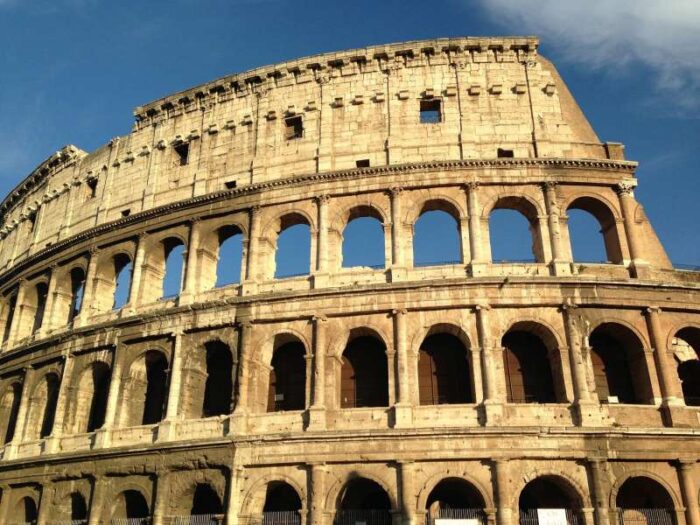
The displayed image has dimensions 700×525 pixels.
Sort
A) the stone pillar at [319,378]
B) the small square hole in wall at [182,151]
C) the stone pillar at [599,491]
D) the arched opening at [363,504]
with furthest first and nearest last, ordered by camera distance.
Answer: the small square hole in wall at [182,151]
the stone pillar at [319,378]
the arched opening at [363,504]
the stone pillar at [599,491]

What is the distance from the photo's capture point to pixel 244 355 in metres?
17.9

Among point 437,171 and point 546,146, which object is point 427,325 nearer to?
point 437,171

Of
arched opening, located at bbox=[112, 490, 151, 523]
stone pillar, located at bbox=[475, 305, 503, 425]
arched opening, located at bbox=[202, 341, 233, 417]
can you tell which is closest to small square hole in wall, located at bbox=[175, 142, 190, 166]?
arched opening, located at bbox=[202, 341, 233, 417]

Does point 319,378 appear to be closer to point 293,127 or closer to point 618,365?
point 618,365

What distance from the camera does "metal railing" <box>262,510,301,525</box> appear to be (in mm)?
16109

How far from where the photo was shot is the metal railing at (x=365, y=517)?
Answer: 16.0 m

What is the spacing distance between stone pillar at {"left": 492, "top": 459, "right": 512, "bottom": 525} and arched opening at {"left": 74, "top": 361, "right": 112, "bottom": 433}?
12.4 metres

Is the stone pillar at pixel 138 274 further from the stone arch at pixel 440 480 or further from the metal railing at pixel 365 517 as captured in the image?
the stone arch at pixel 440 480

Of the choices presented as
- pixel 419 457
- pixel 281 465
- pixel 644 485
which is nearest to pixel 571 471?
pixel 644 485

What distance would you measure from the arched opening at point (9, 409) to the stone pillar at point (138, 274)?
6.24 metres

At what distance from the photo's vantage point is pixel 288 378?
61.2 ft

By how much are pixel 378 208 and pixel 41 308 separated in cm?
1510

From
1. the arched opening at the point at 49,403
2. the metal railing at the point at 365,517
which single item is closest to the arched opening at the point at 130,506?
the arched opening at the point at 49,403

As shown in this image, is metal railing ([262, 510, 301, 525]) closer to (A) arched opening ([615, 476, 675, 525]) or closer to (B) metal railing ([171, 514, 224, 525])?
(B) metal railing ([171, 514, 224, 525])
